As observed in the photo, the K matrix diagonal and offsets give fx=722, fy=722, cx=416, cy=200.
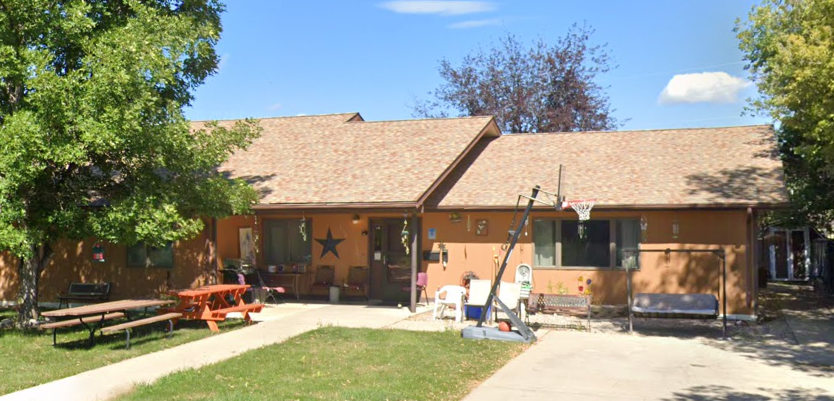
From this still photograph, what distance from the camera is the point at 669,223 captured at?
50.8ft

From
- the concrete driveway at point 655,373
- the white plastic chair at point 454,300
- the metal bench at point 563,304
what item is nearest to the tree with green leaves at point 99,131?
the white plastic chair at point 454,300

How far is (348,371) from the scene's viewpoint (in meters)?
9.65

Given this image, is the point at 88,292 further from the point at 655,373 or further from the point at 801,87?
the point at 801,87

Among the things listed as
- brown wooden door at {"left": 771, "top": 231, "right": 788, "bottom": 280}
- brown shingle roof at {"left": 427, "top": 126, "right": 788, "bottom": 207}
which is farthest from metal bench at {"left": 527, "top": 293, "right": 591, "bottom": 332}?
brown wooden door at {"left": 771, "top": 231, "right": 788, "bottom": 280}

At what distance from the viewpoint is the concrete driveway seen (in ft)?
28.3

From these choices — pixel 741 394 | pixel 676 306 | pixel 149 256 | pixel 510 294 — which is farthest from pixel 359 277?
pixel 741 394

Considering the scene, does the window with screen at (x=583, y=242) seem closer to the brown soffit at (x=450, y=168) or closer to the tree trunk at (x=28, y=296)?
the brown soffit at (x=450, y=168)

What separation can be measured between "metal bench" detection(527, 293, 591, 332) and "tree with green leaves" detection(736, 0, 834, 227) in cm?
509

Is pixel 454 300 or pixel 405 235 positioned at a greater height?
pixel 405 235

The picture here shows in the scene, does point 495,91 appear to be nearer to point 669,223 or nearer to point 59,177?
point 669,223

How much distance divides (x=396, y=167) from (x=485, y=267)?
3337 millimetres

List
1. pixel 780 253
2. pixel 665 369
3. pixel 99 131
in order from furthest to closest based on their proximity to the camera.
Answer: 1. pixel 780 253
2. pixel 99 131
3. pixel 665 369

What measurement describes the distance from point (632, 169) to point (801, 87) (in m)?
4.83

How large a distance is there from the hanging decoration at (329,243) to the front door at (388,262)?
912 mm
